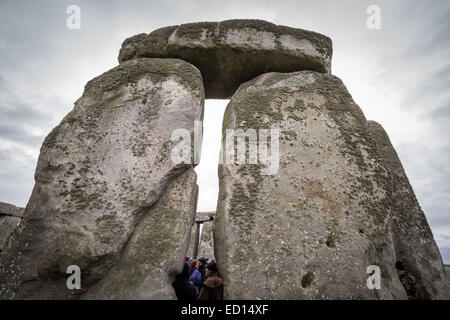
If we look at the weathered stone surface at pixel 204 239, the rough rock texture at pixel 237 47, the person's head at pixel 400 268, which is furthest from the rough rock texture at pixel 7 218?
the person's head at pixel 400 268

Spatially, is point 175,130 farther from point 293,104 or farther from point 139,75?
point 293,104

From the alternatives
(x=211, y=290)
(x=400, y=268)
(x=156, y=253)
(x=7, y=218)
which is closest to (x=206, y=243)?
(x=7, y=218)

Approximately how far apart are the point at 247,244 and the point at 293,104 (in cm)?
120

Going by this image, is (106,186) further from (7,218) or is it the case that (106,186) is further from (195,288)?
(7,218)

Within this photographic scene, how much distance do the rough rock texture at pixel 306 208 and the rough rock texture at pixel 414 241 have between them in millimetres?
377

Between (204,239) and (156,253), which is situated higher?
(204,239)

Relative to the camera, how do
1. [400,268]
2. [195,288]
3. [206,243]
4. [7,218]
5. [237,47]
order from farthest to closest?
[206,243] → [7,218] → [195,288] → [237,47] → [400,268]

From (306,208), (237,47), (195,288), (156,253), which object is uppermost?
(237,47)

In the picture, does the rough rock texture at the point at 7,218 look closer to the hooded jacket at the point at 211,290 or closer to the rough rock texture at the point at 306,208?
the hooded jacket at the point at 211,290

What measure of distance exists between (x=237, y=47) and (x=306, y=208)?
1568 millimetres

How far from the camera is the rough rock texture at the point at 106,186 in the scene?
148cm

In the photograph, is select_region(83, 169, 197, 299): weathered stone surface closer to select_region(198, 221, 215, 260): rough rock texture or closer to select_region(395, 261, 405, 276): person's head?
select_region(395, 261, 405, 276): person's head

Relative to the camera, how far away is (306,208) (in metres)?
1.65
